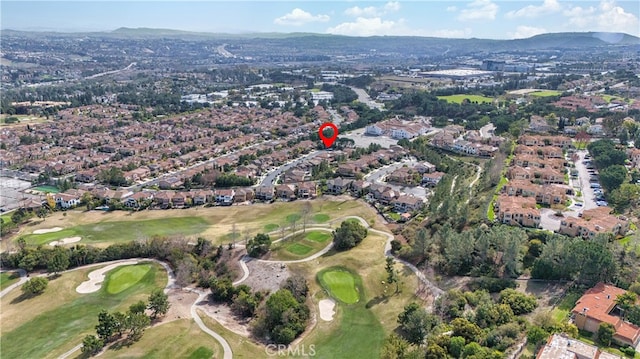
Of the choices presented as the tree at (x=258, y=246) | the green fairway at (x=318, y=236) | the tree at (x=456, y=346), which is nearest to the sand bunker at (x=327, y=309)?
the tree at (x=258, y=246)

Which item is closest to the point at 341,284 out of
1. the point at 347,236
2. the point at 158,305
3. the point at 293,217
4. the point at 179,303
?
the point at 347,236

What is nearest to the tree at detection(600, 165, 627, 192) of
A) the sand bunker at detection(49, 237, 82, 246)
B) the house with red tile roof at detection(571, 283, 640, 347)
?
the house with red tile roof at detection(571, 283, 640, 347)

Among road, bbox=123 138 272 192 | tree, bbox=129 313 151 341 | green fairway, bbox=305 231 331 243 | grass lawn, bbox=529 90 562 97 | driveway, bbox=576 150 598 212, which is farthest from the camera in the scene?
grass lawn, bbox=529 90 562 97

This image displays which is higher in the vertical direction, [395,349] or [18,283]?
[395,349]

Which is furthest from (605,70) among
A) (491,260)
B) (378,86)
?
(491,260)

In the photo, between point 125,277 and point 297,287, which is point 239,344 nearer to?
point 297,287

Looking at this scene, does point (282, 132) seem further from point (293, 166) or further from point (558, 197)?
point (558, 197)

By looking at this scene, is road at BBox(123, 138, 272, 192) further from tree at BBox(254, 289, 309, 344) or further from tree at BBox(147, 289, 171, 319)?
tree at BBox(254, 289, 309, 344)
